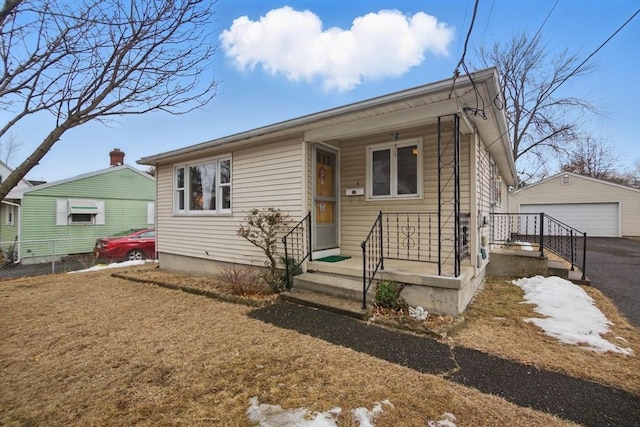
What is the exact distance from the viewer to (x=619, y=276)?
7449 millimetres

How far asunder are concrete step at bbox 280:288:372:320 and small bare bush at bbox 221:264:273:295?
62cm

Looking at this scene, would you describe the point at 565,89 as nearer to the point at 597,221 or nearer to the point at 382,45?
the point at 597,221

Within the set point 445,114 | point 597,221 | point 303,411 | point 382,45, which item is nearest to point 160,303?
point 303,411

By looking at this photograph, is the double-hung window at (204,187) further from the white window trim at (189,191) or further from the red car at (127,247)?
the red car at (127,247)

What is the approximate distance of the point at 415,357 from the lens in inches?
128

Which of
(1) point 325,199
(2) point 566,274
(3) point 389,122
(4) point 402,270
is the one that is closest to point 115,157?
(1) point 325,199

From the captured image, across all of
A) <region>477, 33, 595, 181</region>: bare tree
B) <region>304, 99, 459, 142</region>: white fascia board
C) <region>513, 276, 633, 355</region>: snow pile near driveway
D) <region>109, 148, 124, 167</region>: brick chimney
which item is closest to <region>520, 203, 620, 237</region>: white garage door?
<region>477, 33, 595, 181</region>: bare tree

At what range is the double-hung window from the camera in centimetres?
733

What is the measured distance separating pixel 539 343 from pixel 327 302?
2696 mm

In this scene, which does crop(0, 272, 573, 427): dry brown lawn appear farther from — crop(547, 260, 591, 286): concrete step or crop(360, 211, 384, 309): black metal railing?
crop(547, 260, 591, 286): concrete step

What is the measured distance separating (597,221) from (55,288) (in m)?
24.7

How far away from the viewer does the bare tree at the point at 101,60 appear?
326 centimetres

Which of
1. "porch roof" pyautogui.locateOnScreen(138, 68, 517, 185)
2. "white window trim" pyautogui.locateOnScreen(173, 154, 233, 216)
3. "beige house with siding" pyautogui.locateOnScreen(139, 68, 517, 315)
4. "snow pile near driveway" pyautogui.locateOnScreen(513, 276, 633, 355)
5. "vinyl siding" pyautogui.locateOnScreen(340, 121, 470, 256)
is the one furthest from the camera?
"white window trim" pyautogui.locateOnScreen(173, 154, 233, 216)

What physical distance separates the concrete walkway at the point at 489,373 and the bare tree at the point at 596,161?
29.7m
